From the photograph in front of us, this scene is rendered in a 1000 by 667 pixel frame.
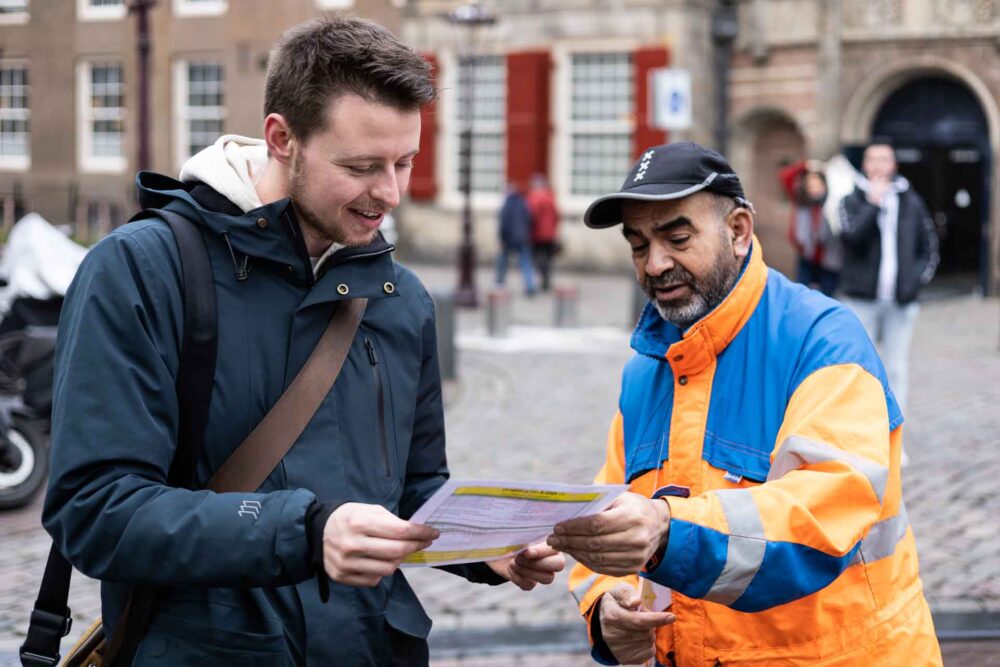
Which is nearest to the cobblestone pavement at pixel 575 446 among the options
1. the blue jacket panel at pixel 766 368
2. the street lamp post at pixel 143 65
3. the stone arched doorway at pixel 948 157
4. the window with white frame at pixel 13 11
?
the blue jacket panel at pixel 766 368

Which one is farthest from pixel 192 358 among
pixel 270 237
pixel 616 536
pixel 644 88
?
pixel 644 88

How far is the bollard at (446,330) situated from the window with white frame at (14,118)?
66.5 ft

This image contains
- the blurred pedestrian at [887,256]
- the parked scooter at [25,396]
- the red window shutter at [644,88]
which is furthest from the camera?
the red window shutter at [644,88]

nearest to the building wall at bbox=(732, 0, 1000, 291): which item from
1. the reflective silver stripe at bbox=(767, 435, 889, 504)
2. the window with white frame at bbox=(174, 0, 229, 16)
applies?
the window with white frame at bbox=(174, 0, 229, 16)

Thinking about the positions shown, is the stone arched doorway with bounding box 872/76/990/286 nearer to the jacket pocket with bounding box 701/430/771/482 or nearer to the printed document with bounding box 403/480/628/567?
the jacket pocket with bounding box 701/430/771/482

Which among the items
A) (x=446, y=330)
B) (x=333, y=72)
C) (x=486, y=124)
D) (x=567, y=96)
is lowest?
(x=446, y=330)

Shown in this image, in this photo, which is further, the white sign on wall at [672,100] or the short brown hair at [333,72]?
the white sign on wall at [672,100]

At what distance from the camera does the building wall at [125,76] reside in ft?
83.5

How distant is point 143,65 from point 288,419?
A: 1182cm

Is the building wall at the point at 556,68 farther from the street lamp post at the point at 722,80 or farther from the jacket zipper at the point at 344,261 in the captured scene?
the jacket zipper at the point at 344,261

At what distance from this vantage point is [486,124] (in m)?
23.5

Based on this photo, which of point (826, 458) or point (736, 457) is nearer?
point (826, 458)

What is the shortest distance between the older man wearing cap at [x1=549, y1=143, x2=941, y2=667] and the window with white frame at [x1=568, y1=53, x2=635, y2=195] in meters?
19.7

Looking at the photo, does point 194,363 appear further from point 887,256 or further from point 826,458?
point 887,256
